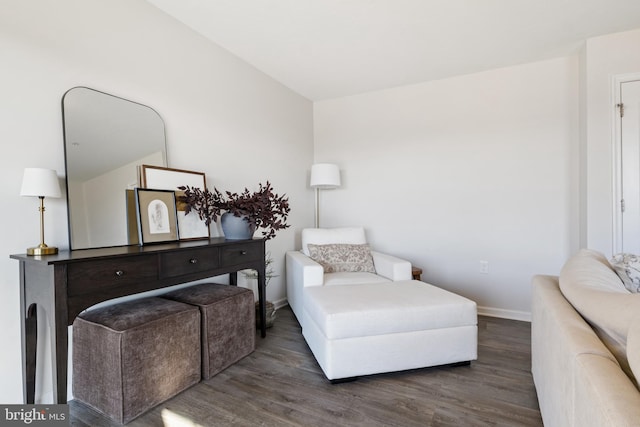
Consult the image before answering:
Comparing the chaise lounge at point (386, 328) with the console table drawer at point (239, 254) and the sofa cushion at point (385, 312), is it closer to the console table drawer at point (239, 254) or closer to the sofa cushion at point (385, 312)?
the sofa cushion at point (385, 312)

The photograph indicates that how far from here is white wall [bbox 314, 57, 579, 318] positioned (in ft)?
9.07

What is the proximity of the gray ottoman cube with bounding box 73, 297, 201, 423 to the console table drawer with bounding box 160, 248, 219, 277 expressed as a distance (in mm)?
216

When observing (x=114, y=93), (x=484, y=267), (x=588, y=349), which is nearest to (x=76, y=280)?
(x=114, y=93)

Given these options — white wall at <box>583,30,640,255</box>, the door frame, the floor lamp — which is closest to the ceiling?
white wall at <box>583,30,640,255</box>

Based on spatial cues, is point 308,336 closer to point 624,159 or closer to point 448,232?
point 448,232

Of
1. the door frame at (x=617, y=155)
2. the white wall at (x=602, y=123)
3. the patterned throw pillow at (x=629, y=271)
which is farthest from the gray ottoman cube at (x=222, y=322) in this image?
the door frame at (x=617, y=155)

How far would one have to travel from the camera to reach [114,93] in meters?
1.87

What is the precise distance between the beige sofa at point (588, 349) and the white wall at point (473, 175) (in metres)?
1.54

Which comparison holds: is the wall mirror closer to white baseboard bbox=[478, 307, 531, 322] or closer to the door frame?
white baseboard bbox=[478, 307, 531, 322]

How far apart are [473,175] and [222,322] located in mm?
2589

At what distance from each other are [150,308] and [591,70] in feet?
11.6

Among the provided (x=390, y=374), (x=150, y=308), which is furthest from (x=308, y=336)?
(x=150, y=308)

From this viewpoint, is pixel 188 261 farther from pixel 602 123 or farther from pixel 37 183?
pixel 602 123

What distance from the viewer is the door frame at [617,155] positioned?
239 cm
